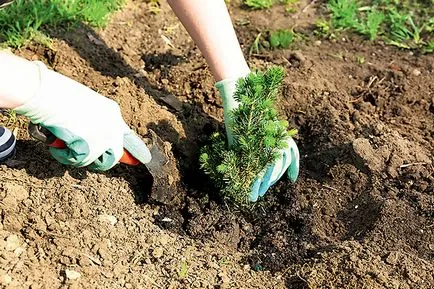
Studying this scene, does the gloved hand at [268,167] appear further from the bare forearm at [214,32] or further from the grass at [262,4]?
the grass at [262,4]

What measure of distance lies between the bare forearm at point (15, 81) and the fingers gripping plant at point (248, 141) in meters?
0.78

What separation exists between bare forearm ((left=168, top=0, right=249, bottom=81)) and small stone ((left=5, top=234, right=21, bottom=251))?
1.08m

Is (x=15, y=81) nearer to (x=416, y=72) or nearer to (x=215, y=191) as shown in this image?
(x=215, y=191)

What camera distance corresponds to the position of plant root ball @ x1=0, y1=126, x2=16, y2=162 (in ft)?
9.85

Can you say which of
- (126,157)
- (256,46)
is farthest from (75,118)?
(256,46)

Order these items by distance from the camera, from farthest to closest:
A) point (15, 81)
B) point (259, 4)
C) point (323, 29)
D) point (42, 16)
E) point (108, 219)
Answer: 1. point (259, 4)
2. point (323, 29)
3. point (42, 16)
4. point (108, 219)
5. point (15, 81)

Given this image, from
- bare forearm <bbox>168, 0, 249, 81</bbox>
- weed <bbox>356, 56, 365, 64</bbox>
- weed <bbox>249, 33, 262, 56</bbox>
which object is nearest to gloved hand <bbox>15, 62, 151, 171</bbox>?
bare forearm <bbox>168, 0, 249, 81</bbox>

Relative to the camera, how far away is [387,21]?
14.4ft

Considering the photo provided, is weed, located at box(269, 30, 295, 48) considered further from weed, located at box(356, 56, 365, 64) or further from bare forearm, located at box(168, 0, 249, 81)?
bare forearm, located at box(168, 0, 249, 81)

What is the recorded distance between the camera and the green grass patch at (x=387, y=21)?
4.25 m

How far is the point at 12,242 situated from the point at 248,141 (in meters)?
0.97

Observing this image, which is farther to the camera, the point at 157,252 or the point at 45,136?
the point at 157,252

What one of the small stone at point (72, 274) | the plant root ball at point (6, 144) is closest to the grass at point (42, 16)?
the plant root ball at point (6, 144)

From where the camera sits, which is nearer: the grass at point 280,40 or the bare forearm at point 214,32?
the bare forearm at point 214,32
